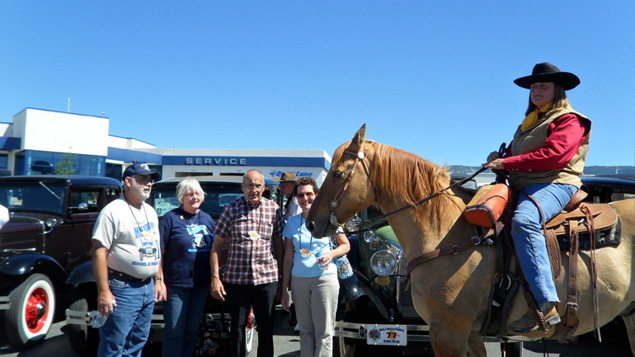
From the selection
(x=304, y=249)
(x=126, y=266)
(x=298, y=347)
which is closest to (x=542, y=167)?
(x=304, y=249)

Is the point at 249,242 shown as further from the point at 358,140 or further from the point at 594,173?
the point at 594,173

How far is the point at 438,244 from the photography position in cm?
297

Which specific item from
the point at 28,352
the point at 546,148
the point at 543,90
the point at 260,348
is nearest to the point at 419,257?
the point at 546,148

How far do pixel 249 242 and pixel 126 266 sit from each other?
104 centimetres

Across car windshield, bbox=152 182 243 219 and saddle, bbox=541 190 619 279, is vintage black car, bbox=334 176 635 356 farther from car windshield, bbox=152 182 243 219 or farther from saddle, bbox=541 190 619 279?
car windshield, bbox=152 182 243 219

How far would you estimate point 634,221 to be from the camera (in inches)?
122

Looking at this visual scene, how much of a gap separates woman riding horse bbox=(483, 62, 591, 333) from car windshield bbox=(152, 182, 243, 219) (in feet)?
14.2

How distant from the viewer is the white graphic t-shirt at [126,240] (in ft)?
11.1

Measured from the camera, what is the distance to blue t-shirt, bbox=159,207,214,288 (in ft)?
13.1

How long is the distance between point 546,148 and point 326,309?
7.14 feet

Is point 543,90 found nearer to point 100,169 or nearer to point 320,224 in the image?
point 320,224

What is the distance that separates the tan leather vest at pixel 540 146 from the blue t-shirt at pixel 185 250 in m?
2.82

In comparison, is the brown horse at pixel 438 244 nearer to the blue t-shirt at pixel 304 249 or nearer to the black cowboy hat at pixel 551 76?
the blue t-shirt at pixel 304 249

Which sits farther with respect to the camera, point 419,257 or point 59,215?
A: point 59,215
